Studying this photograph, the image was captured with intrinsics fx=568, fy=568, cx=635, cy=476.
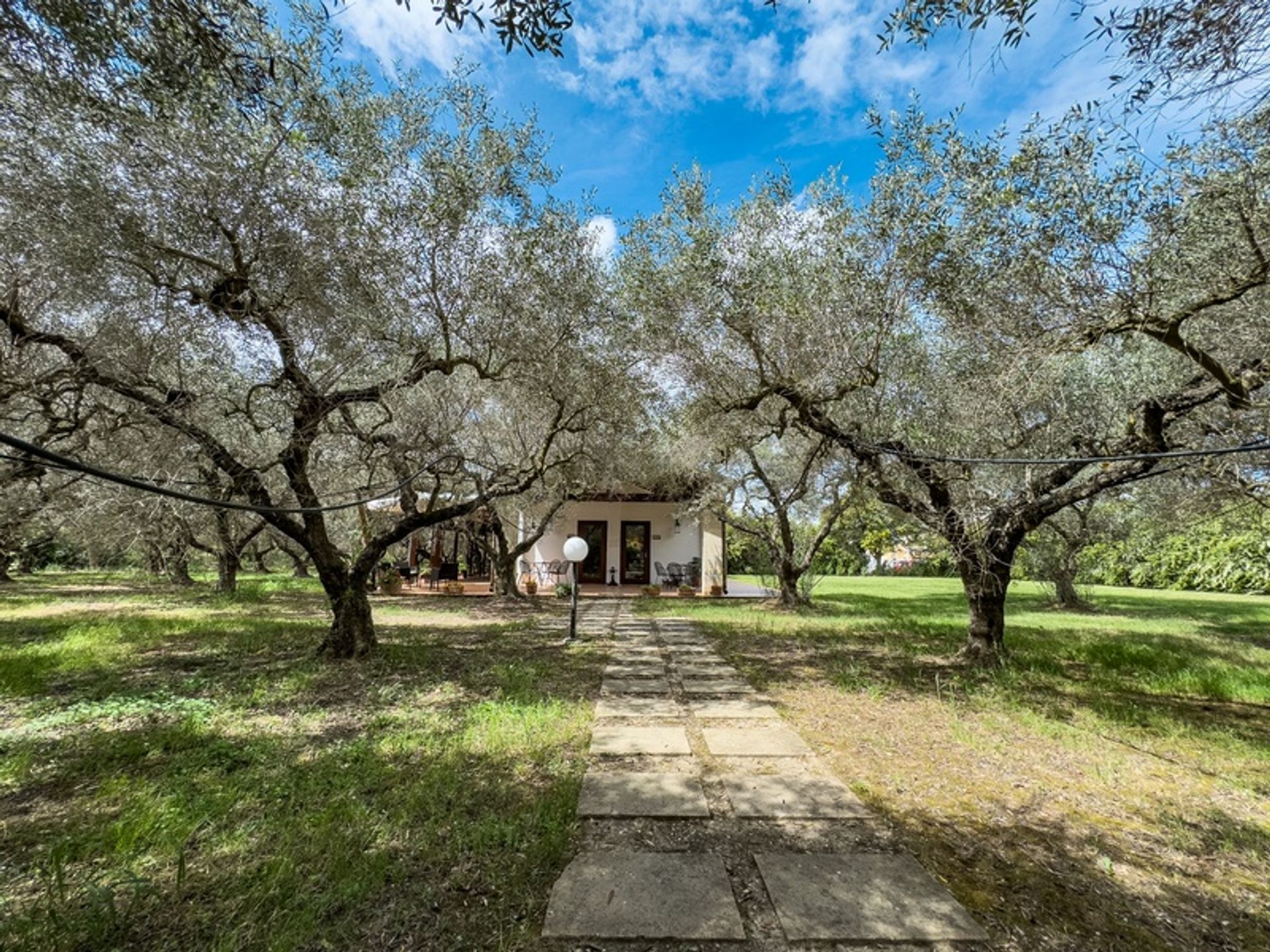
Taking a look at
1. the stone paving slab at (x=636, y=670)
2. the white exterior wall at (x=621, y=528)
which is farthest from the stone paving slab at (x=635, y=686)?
the white exterior wall at (x=621, y=528)

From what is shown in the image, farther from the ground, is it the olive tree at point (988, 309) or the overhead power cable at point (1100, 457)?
the olive tree at point (988, 309)

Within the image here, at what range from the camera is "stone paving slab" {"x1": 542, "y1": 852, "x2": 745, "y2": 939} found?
1977 mm

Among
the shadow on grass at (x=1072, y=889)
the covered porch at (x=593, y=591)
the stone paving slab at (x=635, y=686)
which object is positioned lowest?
the shadow on grass at (x=1072, y=889)

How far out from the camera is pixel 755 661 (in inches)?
273

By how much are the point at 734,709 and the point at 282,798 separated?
129 inches

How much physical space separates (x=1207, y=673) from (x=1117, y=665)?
2.58 ft

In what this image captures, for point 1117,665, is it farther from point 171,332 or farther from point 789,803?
point 171,332

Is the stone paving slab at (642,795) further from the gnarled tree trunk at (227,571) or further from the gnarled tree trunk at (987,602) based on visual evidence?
the gnarled tree trunk at (227,571)

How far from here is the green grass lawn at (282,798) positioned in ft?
6.72

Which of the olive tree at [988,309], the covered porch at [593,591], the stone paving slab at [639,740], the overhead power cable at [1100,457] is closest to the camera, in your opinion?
the overhead power cable at [1100,457]

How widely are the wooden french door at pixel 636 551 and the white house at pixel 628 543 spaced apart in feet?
0.07

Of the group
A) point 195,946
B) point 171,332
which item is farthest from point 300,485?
point 195,946

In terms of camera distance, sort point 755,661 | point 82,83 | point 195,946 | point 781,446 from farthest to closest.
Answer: point 781,446 → point 755,661 → point 82,83 → point 195,946

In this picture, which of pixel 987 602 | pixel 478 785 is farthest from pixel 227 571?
pixel 987 602
